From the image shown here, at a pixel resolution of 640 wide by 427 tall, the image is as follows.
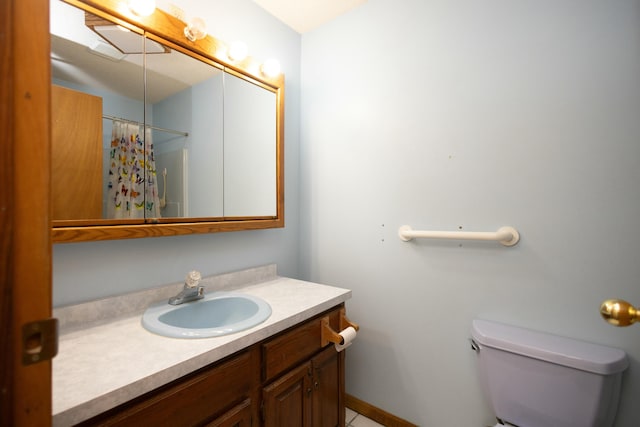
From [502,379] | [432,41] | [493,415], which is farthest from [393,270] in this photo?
[432,41]

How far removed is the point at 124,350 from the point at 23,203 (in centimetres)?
65

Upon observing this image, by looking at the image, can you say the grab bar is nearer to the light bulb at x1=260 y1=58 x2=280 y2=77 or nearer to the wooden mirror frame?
the wooden mirror frame

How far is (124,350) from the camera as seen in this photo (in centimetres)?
85

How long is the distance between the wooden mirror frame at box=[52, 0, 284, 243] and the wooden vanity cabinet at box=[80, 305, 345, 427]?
58cm

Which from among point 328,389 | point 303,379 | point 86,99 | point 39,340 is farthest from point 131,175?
point 328,389

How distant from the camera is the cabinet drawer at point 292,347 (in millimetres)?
1033

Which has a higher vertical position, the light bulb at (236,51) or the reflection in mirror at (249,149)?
the light bulb at (236,51)

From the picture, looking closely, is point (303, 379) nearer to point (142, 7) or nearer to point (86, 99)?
point (86, 99)

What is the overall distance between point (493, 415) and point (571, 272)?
0.73 metres

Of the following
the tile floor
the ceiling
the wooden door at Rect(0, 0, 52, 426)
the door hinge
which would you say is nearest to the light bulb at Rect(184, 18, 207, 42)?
the ceiling

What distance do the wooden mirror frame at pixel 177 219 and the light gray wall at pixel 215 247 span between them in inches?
4.5

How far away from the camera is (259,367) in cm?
101

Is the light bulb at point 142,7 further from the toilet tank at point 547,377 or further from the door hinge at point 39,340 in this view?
the toilet tank at point 547,377

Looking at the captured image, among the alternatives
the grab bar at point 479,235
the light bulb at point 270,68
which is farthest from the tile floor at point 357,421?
the light bulb at point 270,68
